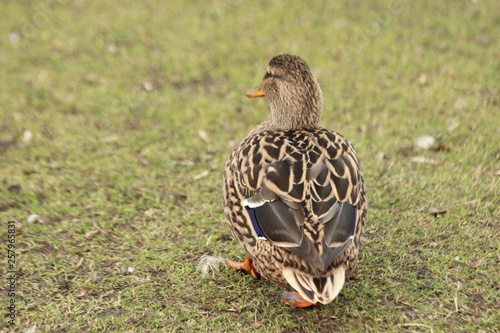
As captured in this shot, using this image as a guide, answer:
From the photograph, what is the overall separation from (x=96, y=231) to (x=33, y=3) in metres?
5.47

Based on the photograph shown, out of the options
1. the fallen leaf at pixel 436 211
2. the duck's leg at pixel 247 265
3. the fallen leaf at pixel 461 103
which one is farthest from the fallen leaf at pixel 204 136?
the fallen leaf at pixel 461 103

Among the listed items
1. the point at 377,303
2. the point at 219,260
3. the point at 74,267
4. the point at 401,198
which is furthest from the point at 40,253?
the point at 401,198

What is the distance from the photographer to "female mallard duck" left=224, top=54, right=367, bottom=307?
9.66 feet

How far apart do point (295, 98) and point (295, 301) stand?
1.38 meters

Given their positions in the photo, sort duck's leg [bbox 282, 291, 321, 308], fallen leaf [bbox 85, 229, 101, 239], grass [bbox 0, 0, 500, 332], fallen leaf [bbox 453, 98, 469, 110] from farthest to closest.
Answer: fallen leaf [bbox 453, 98, 469, 110]
fallen leaf [bbox 85, 229, 101, 239]
grass [bbox 0, 0, 500, 332]
duck's leg [bbox 282, 291, 321, 308]

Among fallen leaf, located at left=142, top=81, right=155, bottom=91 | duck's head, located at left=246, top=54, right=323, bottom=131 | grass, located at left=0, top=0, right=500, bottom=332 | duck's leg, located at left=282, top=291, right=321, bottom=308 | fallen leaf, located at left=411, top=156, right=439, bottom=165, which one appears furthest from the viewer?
fallen leaf, located at left=142, top=81, right=155, bottom=91

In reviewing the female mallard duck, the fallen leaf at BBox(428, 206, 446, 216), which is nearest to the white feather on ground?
the female mallard duck

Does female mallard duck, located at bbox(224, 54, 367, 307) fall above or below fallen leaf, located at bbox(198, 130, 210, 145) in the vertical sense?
above

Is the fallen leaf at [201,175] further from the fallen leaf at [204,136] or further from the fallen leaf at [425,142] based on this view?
the fallen leaf at [425,142]

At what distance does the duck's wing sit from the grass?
590 mm

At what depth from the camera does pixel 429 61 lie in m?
6.85

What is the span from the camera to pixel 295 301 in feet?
11.2

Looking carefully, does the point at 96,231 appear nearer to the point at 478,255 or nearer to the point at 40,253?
the point at 40,253

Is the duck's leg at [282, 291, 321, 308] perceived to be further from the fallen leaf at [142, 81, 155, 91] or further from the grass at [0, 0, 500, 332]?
the fallen leaf at [142, 81, 155, 91]
